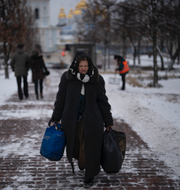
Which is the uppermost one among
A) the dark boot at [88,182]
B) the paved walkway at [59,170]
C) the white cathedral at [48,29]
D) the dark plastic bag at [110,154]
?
the white cathedral at [48,29]

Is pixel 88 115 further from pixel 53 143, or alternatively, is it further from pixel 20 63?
pixel 20 63

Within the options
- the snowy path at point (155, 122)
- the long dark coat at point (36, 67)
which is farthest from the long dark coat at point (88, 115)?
the long dark coat at point (36, 67)

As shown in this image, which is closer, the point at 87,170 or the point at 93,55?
the point at 87,170

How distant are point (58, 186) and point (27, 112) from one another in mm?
4695

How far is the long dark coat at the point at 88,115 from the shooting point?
11.2 ft

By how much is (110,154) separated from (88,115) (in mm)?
536

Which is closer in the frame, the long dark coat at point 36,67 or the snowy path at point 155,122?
the snowy path at point 155,122

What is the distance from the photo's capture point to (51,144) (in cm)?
345

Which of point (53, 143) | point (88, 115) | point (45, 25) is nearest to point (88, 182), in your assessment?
point (53, 143)

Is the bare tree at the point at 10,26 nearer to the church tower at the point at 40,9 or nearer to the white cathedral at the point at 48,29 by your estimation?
the white cathedral at the point at 48,29

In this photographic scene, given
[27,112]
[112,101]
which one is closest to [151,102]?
[112,101]

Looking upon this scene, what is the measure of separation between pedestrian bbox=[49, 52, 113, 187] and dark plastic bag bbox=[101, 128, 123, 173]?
65mm

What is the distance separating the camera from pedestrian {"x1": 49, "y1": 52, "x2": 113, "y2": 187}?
3404mm

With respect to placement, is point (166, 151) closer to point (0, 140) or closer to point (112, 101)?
point (0, 140)
